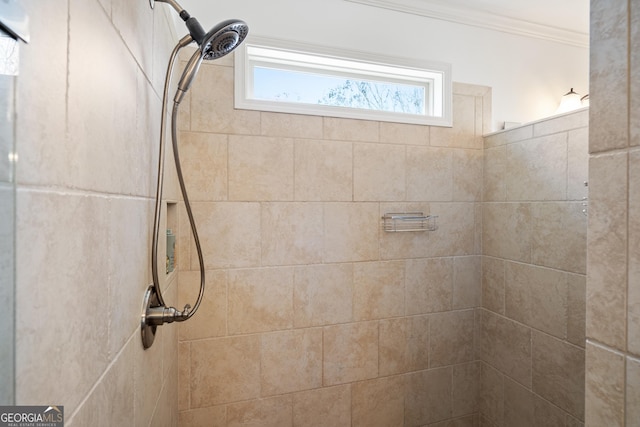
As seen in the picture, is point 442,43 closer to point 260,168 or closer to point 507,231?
point 507,231

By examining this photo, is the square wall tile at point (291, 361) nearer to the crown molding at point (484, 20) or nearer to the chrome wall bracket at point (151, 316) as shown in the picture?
the chrome wall bracket at point (151, 316)

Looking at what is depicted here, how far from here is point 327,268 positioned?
5.67 ft

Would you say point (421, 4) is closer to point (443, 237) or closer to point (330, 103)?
point (330, 103)

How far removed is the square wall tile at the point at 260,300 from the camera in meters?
1.59

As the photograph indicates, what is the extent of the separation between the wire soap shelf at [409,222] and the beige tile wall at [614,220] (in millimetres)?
1306

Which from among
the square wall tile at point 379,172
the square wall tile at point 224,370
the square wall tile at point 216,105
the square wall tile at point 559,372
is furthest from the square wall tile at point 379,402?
the square wall tile at point 216,105

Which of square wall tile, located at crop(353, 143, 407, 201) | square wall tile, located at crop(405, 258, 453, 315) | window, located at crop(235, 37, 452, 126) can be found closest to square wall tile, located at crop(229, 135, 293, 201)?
window, located at crop(235, 37, 452, 126)

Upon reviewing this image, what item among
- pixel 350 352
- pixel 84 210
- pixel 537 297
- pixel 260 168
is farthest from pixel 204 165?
pixel 537 297

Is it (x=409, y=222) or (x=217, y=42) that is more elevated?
(x=217, y=42)

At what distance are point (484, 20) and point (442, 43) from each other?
1.12ft

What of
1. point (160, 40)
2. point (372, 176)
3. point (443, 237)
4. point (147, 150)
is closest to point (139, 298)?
point (147, 150)

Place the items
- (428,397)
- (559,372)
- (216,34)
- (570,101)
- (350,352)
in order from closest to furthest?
1. (216,34)
2. (559,372)
3. (350,352)
4. (428,397)
5. (570,101)

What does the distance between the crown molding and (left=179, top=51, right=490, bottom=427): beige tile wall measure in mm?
449

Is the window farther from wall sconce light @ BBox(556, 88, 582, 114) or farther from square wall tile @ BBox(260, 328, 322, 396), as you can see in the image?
square wall tile @ BBox(260, 328, 322, 396)
